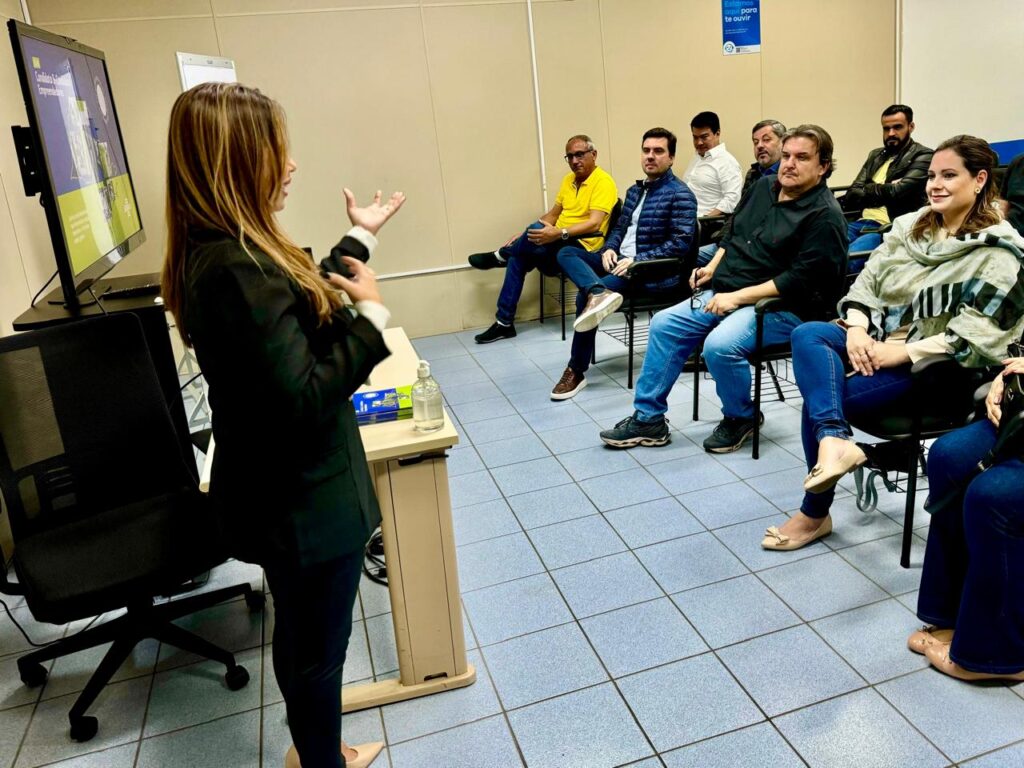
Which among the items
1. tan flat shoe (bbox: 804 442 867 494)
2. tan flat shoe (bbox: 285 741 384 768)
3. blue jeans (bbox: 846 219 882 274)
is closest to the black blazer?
tan flat shoe (bbox: 285 741 384 768)

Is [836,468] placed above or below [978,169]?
below

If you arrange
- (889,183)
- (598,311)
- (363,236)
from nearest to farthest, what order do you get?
1. (363,236)
2. (598,311)
3. (889,183)

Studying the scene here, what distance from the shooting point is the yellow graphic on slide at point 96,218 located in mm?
2389

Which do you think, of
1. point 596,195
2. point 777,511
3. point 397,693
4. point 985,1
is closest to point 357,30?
point 596,195

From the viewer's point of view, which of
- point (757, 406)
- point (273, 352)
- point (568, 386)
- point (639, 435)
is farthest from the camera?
point (568, 386)

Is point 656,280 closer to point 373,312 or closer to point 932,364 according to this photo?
point 932,364

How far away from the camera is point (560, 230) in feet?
15.9

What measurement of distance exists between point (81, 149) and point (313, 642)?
2.07 m

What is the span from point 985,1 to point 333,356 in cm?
646

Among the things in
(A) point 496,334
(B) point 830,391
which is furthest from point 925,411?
(A) point 496,334

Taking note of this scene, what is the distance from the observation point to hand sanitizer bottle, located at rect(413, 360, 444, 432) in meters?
1.79

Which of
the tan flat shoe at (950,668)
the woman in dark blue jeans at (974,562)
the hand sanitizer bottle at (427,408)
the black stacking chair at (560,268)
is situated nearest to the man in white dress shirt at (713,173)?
the black stacking chair at (560,268)

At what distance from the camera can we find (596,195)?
4.85 m

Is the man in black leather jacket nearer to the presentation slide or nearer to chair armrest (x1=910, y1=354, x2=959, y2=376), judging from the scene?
chair armrest (x1=910, y1=354, x2=959, y2=376)
